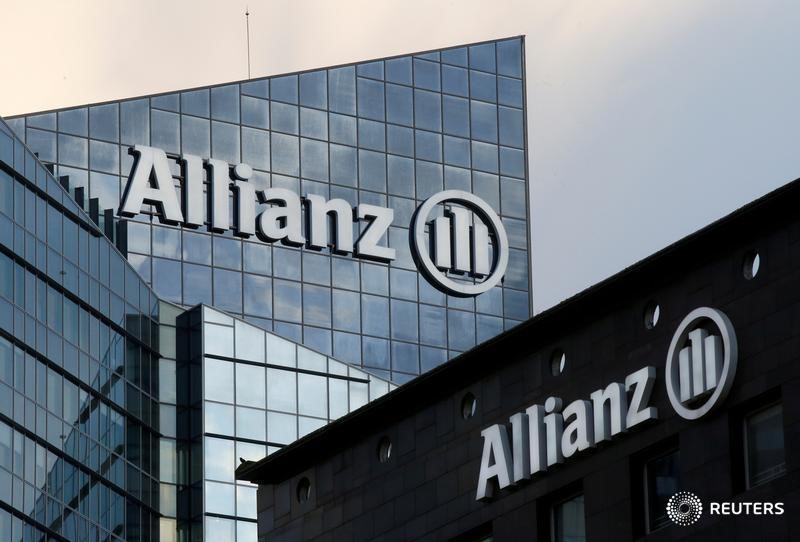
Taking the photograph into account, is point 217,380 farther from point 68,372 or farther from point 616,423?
point 616,423

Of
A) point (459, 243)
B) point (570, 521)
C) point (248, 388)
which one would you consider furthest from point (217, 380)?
point (570, 521)

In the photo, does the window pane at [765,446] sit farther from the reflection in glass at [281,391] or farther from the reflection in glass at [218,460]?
the reflection in glass at [281,391]

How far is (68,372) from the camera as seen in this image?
104 m

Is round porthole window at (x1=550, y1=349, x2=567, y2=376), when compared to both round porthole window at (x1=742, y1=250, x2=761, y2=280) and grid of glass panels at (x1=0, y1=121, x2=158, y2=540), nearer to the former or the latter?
round porthole window at (x1=742, y1=250, x2=761, y2=280)

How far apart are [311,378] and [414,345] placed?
11274 millimetres

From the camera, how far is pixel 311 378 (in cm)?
11862

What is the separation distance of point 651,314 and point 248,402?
6218cm

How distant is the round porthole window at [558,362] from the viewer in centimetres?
5756

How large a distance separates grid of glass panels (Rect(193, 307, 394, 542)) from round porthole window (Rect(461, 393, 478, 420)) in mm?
52203

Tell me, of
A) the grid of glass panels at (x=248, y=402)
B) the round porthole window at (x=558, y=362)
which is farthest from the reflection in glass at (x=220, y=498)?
the round porthole window at (x=558, y=362)

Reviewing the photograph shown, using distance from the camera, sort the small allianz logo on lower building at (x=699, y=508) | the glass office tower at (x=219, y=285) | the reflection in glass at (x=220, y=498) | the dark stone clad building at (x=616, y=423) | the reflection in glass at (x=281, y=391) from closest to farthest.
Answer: the small allianz logo on lower building at (x=699, y=508), the dark stone clad building at (x=616, y=423), the glass office tower at (x=219, y=285), the reflection in glass at (x=220, y=498), the reflection in glass at (x=281, y=391)

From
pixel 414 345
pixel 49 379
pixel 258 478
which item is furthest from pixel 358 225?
pixel 258 478

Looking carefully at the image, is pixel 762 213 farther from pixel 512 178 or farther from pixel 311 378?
pixel 512 178

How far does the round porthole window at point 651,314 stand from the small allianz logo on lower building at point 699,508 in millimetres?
4045
